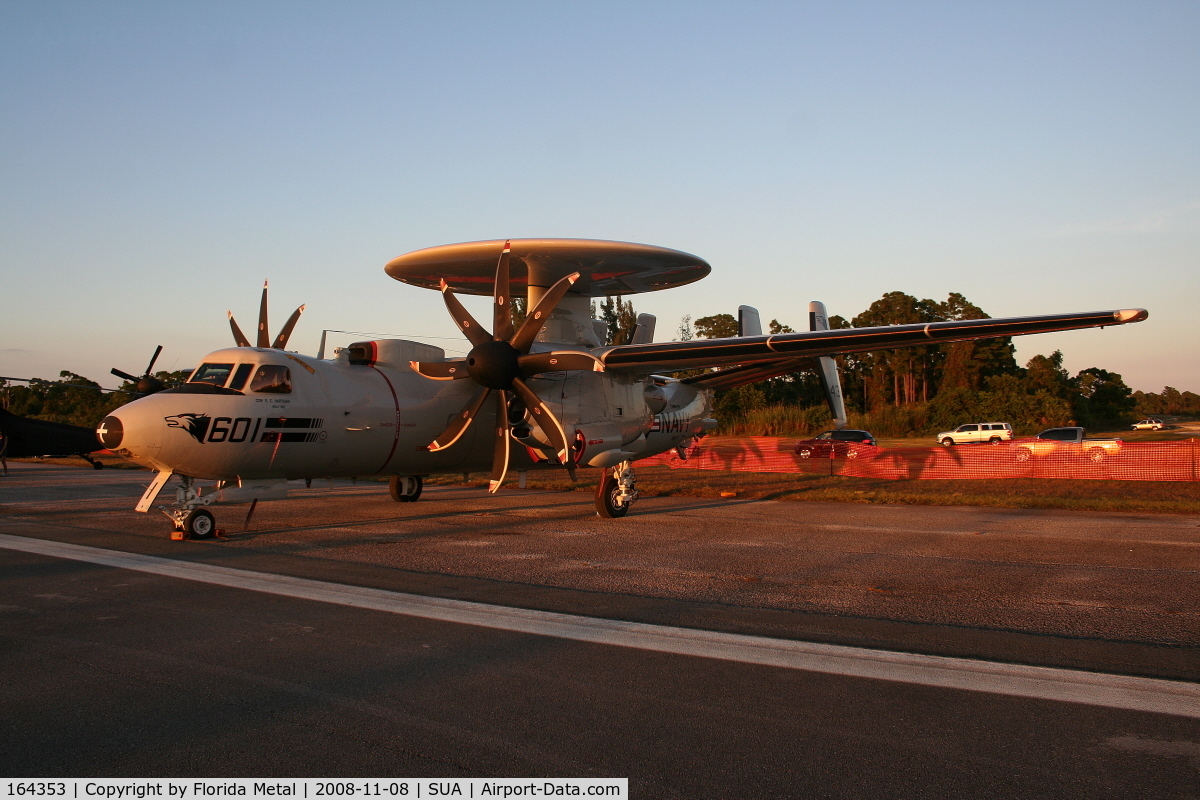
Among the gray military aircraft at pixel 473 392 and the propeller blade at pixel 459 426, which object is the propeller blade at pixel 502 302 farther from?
the propeller blade at pixel 459 426

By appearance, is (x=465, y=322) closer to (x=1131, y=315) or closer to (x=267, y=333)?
(x=267, y=333)

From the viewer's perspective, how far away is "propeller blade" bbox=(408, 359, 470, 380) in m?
15.2

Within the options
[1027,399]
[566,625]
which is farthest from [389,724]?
[1027,399]

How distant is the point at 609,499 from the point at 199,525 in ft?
25.3

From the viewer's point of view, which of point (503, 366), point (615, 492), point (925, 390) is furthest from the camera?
point (925, 390)

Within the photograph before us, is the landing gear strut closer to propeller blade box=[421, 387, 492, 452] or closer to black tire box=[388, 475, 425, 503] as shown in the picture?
propeller blade box=[421, 387, 492, 452]

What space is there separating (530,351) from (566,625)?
30.2ft

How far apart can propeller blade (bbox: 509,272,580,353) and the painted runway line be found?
7136mm

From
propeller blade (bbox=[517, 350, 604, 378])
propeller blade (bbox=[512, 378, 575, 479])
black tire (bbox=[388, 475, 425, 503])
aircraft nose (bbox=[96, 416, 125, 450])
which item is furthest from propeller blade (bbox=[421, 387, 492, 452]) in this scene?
aircraft nose (bbox=[96, 416, 125, 450])

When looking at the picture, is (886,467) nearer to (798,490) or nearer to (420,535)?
(798,490)

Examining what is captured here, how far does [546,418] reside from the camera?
15.5 metres

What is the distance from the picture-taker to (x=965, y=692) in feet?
17.7

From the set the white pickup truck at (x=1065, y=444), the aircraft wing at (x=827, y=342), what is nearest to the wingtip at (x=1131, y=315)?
the aircraft wing at (x=827, y=342)

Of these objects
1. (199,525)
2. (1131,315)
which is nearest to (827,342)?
(1131,315)
